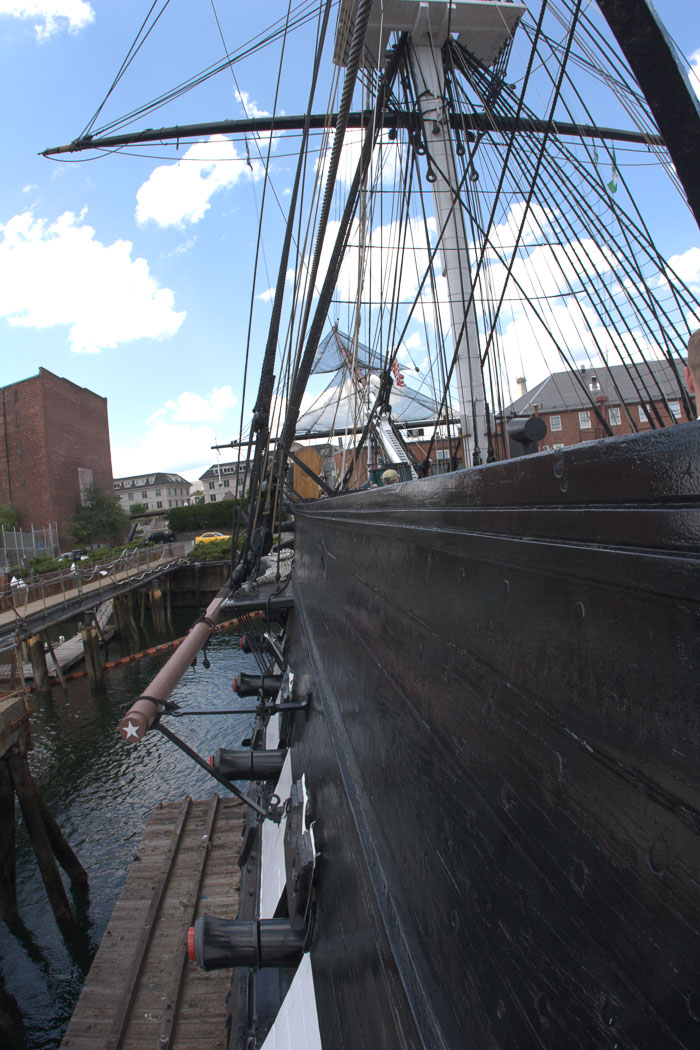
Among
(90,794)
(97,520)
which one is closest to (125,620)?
(90,794)

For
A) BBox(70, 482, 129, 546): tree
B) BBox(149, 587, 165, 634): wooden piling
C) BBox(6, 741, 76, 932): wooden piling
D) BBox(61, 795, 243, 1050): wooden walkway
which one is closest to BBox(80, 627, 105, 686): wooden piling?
BBox(149, 587, 165, 634): wooden piling

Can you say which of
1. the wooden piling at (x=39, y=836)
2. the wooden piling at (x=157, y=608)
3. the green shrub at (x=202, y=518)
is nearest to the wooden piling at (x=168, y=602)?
the wooden piling at (x=157, y=608)

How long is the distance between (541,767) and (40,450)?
1805 inches

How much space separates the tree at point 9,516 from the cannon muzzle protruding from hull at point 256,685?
1496 inches

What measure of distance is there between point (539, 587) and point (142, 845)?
947 centimetres

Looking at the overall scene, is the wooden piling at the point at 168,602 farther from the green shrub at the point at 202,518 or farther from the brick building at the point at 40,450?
the green shrub at the point at 202,518

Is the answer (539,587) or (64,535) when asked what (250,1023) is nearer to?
(539,587)

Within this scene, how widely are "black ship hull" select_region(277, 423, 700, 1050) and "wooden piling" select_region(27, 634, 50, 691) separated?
785 inches

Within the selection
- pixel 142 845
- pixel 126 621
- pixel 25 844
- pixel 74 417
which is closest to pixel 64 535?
pixel 74 417

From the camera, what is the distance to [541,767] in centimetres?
80

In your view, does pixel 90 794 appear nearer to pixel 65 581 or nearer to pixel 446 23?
pixel 65 581

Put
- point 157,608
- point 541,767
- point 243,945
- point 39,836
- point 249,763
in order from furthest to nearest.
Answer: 1. point 157,608
2. point 39,836
3. point 249,763
4. point 243,945
5. point 541,767

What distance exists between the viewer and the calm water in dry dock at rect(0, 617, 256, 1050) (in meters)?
8.29

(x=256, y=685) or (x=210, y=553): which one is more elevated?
(x=256, y=685)
